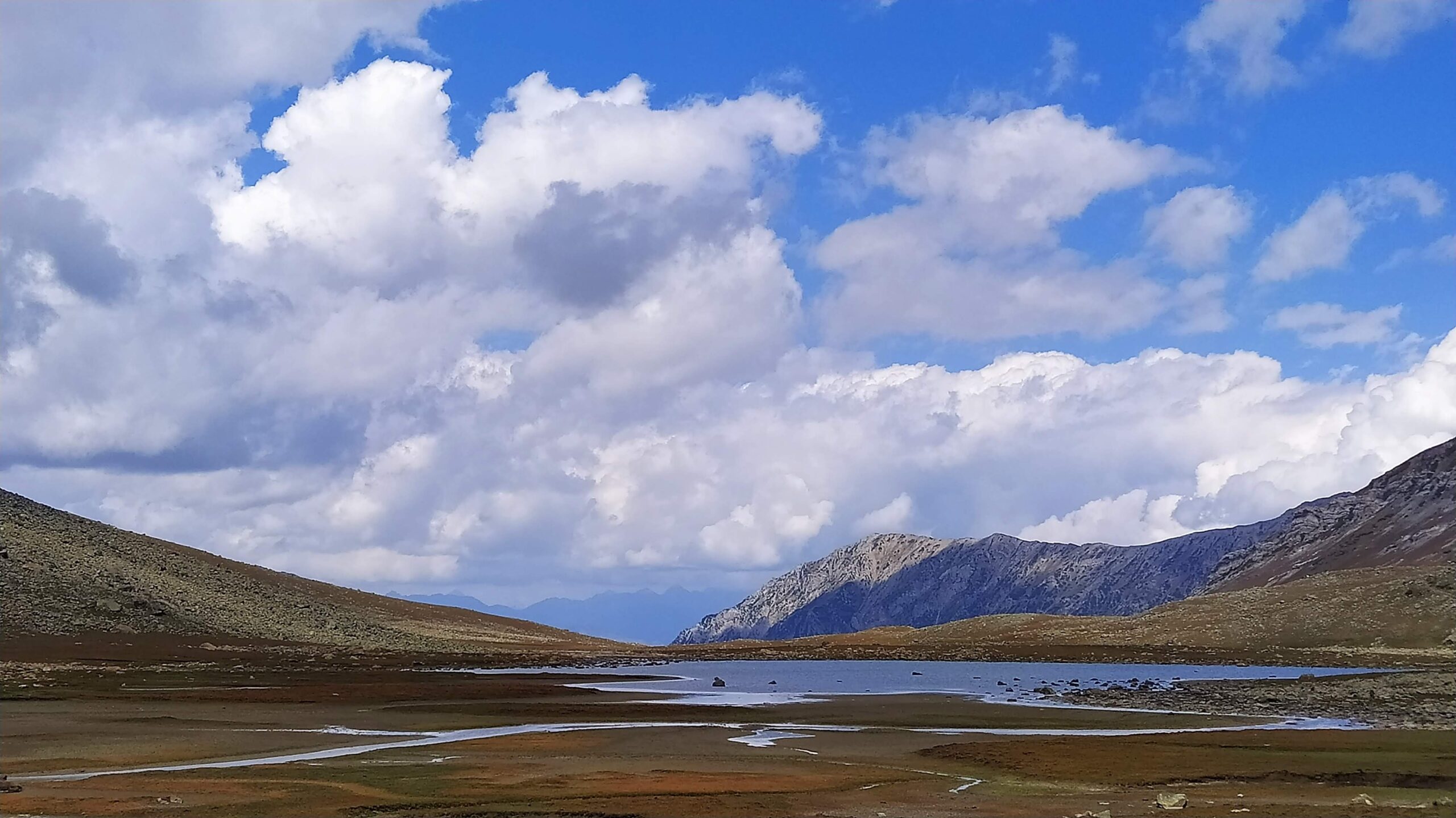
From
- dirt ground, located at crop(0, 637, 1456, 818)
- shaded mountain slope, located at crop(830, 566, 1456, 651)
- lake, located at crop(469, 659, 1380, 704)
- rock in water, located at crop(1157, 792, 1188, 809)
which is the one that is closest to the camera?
rock in water, located at crop(1157, 792, 1188, 809)

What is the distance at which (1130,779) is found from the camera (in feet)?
146

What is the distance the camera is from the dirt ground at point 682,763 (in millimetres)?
38750

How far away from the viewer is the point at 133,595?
14812 centimetres

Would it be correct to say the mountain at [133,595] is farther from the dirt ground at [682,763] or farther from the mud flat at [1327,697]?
the mud flat at [1327,697]

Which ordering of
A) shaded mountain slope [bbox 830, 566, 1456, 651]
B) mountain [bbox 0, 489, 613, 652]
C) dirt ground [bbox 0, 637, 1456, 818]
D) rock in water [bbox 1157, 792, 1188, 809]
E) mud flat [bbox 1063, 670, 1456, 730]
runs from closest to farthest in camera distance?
rock in water [bbox 1157, 792, 1188, 809] < dirt ground [bbox 0, 637, 1456, 818] < mud flat [bbox 1063, 670, 1456, 730] < mountain [bbox 0, 489, 613, 652] < shaded mountain slope [bbox 830, 566, 1456, 651]

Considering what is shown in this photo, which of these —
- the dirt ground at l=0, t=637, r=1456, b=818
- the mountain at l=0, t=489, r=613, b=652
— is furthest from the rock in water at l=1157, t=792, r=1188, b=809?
the mountain at l=0, t=489, r=613, b=652

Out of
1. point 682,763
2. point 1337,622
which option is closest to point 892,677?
point 682,763

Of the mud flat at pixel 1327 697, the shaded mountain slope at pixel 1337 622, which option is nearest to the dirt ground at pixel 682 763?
the mud flat at pixel 1327 697

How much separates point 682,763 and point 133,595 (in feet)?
401

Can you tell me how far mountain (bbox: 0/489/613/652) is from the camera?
135625mm

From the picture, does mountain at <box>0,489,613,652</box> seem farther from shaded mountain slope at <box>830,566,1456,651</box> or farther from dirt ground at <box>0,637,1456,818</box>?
shaded mountain slope at <box>830,566,1456,651</box>

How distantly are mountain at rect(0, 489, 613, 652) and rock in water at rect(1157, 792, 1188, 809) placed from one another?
124288mm

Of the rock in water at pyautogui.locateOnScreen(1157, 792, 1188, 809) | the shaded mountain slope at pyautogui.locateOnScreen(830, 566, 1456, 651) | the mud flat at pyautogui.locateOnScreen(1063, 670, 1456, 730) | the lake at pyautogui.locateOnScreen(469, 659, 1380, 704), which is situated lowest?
the rock in water at pyautogui.locateOnScreen(1157, 792, 1188, 809)

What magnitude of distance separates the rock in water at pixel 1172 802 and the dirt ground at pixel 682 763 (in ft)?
1.21
